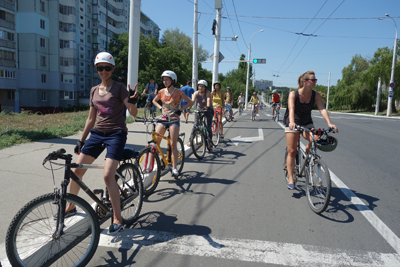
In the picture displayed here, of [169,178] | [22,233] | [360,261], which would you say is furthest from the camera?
[169,178]

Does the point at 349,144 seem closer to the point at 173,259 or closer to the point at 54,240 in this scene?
the point at 173,259

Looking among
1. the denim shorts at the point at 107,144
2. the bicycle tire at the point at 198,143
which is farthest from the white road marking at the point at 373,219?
the bicycle tire at the point at 198,143

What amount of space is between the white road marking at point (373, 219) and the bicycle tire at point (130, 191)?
287 centimetres

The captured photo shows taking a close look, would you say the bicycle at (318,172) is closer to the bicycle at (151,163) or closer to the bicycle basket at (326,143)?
the bicycle basket at (326,143)

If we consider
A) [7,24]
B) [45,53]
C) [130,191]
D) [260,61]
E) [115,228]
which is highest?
[7,24]

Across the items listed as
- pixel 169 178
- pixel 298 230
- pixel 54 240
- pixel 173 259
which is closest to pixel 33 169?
pixel 169 178

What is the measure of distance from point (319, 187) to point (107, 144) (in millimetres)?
2791

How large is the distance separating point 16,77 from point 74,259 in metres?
46.1

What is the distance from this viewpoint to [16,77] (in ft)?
138

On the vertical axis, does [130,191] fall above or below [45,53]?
below

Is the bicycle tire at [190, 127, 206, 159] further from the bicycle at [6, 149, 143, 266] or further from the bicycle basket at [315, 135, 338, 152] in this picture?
the bicycle at [6, 149, 143, 266]

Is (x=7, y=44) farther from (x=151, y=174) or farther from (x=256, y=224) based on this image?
(x=256, y=224)

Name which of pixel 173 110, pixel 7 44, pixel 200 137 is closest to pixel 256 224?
pixel 173 110

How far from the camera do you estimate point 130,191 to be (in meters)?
3.89
